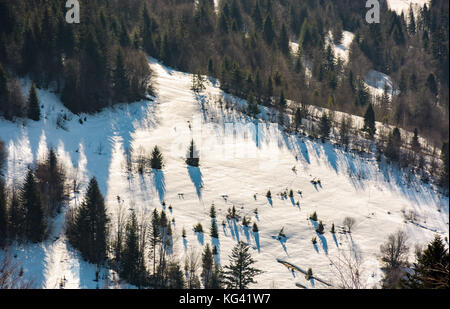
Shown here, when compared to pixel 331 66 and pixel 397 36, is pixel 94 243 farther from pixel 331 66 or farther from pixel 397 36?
pixel 397 36

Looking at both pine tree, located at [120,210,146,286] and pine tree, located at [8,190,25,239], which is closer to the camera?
pine tree, located at [120,210,146,286]

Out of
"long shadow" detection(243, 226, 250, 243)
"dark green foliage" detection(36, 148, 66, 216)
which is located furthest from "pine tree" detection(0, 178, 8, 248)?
"long shadow" detection(243, 226, 250, 243)

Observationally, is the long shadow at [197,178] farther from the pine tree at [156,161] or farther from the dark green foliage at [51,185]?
the dark green foliage at [51,185]

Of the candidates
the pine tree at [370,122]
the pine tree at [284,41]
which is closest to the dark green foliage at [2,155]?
the pine tree at [370,122]

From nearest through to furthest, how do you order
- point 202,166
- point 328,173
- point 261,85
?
point 202,166
point 328,173
point 261,85

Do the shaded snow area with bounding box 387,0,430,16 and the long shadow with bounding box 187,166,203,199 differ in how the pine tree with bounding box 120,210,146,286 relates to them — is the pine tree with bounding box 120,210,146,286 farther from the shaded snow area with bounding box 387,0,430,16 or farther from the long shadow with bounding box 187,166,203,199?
the shaded snow area with bounding box 387,0,430,16

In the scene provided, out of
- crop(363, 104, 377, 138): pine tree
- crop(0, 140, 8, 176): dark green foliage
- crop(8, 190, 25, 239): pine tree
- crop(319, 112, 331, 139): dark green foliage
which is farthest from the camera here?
crop(319, 112, 331, 139): dark green foliage
